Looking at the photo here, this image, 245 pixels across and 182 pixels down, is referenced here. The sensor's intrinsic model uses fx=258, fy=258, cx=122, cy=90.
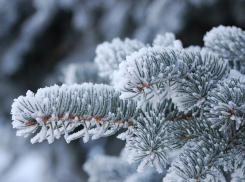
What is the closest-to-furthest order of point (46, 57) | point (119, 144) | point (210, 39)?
point (210, 39) < point (119, 144) < point (46, 57)

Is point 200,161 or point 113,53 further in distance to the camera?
point 113,53

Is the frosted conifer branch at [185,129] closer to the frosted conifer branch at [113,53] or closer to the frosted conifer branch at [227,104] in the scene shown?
the frosted conifer branch at [227,104]

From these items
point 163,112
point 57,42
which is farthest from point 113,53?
point 57,42

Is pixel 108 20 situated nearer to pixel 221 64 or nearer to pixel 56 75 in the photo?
pixel 56 75

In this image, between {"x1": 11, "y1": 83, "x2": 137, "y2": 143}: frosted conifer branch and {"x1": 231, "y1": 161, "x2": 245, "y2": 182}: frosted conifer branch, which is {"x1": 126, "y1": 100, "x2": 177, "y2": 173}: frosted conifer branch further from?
{"x1": 231, "y1": 161, "x2": 245, "y2": 182}: frosted conifer branch

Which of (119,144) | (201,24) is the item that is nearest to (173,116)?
(201,24)

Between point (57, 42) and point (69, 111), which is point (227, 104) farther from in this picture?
point (57, 42)

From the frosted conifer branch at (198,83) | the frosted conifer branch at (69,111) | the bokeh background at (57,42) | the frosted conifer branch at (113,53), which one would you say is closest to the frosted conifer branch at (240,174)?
the frosted conifer branch at (198,83)
